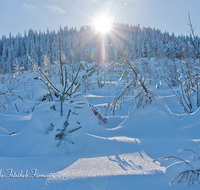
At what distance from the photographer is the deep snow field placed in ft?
2.15

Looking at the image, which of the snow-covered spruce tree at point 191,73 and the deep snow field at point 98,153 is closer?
the deep snow field at point 98,153

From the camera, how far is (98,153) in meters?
1.01

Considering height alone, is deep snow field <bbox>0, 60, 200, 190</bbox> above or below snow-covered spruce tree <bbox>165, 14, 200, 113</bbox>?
below

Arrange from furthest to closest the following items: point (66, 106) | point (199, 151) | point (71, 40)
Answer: point (71, 40)
point (66, 106)
point (199, 151)

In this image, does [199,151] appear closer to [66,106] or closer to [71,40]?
[66,106]

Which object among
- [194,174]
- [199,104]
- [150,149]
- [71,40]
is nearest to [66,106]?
[150,149]

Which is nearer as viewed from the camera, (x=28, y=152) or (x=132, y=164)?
(x=132, y=164)

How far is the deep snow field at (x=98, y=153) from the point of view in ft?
2.15

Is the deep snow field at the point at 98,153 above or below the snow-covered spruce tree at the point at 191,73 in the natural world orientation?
below

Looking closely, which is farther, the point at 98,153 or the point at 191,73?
the point at 191,73

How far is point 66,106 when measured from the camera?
50.1 inches

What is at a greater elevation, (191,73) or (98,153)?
(191,73)

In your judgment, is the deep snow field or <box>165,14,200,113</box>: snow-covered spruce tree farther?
<box>165,14,200,113</box>: snow-covered spruce tree

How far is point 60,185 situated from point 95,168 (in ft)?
0.74
